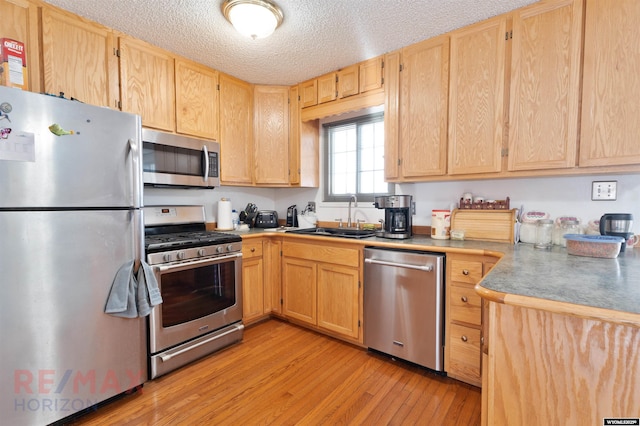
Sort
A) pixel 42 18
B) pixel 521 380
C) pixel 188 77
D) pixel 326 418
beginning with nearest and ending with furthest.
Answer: pixel 521 380, pixel 326 418, pixel 42 18, pixel 188 77

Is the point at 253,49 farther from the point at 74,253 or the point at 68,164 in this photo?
the point at 74,253

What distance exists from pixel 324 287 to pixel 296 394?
34.2 inches

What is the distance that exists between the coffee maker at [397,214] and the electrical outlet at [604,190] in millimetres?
1113

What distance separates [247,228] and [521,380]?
8.35ft

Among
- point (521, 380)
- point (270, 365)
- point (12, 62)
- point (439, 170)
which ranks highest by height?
point (12, 62)

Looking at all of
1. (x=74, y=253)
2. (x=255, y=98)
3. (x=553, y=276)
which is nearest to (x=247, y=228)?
(x=255, y=98)

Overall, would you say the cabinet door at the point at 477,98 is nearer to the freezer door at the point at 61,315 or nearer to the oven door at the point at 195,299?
the oven door at the point at 195,299

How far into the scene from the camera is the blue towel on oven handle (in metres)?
1.58

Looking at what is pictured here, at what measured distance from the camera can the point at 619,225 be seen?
158cm

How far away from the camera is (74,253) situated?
57.6 inches

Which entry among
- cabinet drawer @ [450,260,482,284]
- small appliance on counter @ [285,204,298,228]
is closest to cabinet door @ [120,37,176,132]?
small appliance on counter @ [285,204,298,228]

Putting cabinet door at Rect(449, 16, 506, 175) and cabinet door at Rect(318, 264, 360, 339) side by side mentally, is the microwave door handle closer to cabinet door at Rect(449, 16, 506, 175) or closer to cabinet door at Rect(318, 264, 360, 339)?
cabinet door at Rect(318, 264, 360, 339)

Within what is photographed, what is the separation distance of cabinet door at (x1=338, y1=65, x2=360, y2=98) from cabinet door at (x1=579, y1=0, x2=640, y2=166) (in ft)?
4.90

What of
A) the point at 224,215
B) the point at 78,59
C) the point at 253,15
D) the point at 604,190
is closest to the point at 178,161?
Result: the point at 224,215
